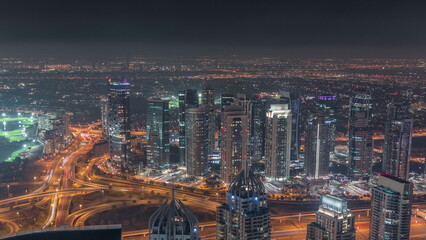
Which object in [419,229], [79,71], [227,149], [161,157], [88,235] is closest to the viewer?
[88,235]

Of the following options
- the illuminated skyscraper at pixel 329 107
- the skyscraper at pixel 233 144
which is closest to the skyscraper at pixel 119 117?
the skyscraper at pixel 233 144

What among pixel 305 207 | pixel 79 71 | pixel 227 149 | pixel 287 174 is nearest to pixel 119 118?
pixel 79 71

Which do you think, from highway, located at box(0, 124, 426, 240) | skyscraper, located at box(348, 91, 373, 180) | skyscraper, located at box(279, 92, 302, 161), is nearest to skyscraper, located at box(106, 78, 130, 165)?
highway, located at box(0, 124, 426, 240)

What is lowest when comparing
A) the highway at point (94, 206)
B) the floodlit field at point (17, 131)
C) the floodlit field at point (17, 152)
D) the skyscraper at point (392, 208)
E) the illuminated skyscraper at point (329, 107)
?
the highway at point (94, 206)

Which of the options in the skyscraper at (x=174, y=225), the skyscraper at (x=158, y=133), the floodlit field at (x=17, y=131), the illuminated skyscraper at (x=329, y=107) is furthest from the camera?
the floodlit field at (x=17, y=131)

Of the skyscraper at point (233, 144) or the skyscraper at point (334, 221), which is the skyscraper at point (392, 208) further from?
the skyscraper at point (233, 144)

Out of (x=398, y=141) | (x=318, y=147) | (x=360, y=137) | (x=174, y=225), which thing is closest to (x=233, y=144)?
(x=318, y=147)

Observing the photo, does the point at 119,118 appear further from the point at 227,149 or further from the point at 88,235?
the point at 88,235
